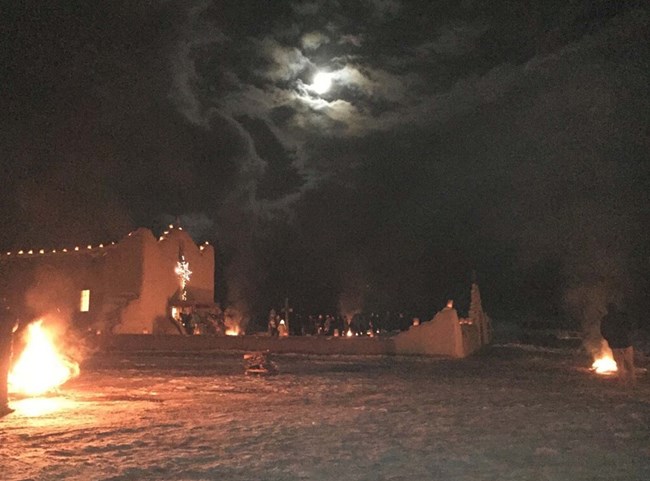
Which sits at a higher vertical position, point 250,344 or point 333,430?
point 250,344

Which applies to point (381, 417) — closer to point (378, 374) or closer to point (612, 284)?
point (378, 374)

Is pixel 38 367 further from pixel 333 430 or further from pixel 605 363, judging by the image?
pixel 605 363

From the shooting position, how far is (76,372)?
12562mm

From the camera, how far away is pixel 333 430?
24.9 ft

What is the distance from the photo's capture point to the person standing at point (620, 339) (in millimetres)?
12664

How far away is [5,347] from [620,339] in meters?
12.0

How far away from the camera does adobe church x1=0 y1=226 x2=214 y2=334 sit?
31500 millimetres

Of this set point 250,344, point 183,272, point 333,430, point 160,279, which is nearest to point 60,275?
point 160,279

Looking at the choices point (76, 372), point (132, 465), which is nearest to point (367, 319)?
point (76, 372)

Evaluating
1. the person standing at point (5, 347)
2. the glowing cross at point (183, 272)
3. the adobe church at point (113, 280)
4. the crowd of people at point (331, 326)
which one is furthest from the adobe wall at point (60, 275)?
the person standing at point (5, 347)

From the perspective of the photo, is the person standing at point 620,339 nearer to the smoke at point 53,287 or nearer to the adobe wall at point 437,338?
the adobe wall at point 437,338

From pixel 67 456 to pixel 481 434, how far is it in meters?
4.72

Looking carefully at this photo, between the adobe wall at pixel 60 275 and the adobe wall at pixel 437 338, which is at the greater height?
the adobe wall at pixel 60 275

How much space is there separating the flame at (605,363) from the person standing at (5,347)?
13475 mm
